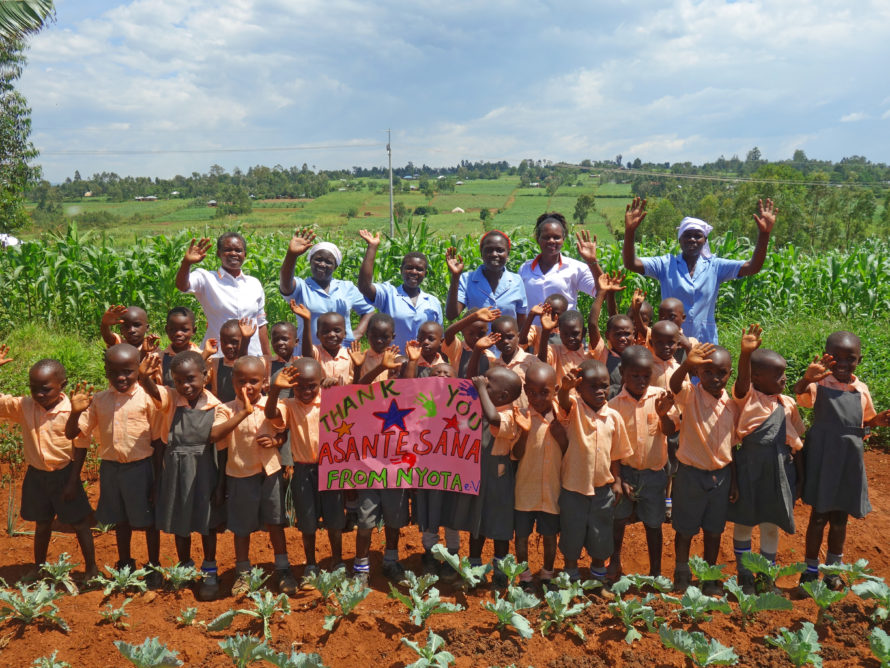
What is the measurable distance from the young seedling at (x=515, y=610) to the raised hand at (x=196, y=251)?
11.3 feet

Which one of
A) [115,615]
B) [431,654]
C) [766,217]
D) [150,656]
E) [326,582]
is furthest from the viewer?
[766,217]

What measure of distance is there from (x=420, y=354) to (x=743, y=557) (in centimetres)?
241

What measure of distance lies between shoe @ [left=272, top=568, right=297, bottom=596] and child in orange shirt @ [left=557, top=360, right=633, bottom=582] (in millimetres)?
1726

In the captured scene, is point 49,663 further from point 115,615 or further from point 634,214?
point 634,214

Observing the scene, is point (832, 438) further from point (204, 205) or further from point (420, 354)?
point (204, 205)

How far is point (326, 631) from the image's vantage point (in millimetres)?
3492

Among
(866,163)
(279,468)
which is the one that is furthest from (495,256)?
(866,163)

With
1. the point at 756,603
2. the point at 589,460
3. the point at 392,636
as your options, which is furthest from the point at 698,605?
the point at 392,636

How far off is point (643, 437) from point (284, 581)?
8.02 ft

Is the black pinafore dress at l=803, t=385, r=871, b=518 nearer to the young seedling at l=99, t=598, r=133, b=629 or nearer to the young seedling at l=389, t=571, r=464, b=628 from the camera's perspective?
the young seedling at l=389, t=571, r=464, b=628

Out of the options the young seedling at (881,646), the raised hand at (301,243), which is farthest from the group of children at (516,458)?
the raised hand at (301,243)

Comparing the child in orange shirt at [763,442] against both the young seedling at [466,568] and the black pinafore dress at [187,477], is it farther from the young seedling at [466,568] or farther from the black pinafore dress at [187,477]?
the black pinafore dress at [187,477]

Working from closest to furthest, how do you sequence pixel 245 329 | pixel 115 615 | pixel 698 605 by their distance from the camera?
pixel 698 605, pixel 115 615, pixel 245 329

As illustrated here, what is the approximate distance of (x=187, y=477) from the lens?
4.01 m
